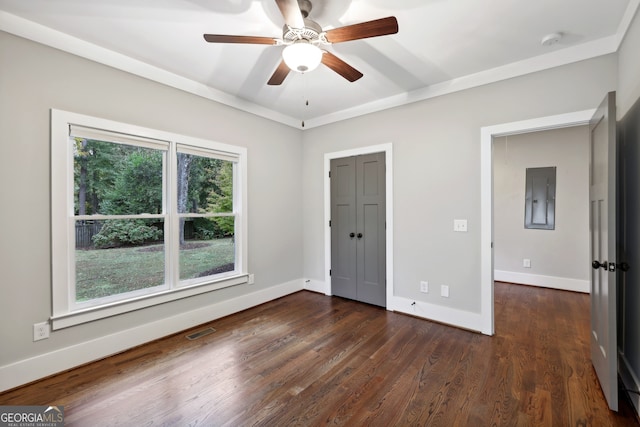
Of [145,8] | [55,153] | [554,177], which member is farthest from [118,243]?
[554,177]

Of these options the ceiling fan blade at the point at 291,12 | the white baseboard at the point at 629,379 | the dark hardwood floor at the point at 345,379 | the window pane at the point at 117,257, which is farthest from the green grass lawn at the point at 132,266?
the white baseboard at the point at 629,379

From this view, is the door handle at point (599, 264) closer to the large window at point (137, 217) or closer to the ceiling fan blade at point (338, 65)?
the ceiling fan blade at point (338, 65)

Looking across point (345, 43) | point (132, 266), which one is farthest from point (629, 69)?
point (132, 266)

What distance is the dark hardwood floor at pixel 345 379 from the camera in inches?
69.7

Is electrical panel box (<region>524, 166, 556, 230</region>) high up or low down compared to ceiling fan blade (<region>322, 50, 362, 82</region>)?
down

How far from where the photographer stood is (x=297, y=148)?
4445 millimetres

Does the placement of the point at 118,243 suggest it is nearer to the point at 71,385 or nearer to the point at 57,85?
the point at 71,385

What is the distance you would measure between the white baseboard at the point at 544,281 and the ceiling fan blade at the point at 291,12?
429 centimetres

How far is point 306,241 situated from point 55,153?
310cm

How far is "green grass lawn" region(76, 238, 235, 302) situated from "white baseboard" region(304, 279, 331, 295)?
1.50 metres

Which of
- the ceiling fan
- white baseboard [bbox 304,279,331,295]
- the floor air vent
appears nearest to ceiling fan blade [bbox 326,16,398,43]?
the ceiling fan

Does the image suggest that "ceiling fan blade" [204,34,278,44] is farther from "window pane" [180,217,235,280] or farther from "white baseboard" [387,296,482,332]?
"white baseboard" [387,296,482,332]

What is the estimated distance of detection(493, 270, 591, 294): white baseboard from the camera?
4199 mm

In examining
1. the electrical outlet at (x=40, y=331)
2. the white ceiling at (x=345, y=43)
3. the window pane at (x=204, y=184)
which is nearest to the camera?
the white ceiling at (x=345, y=43)
